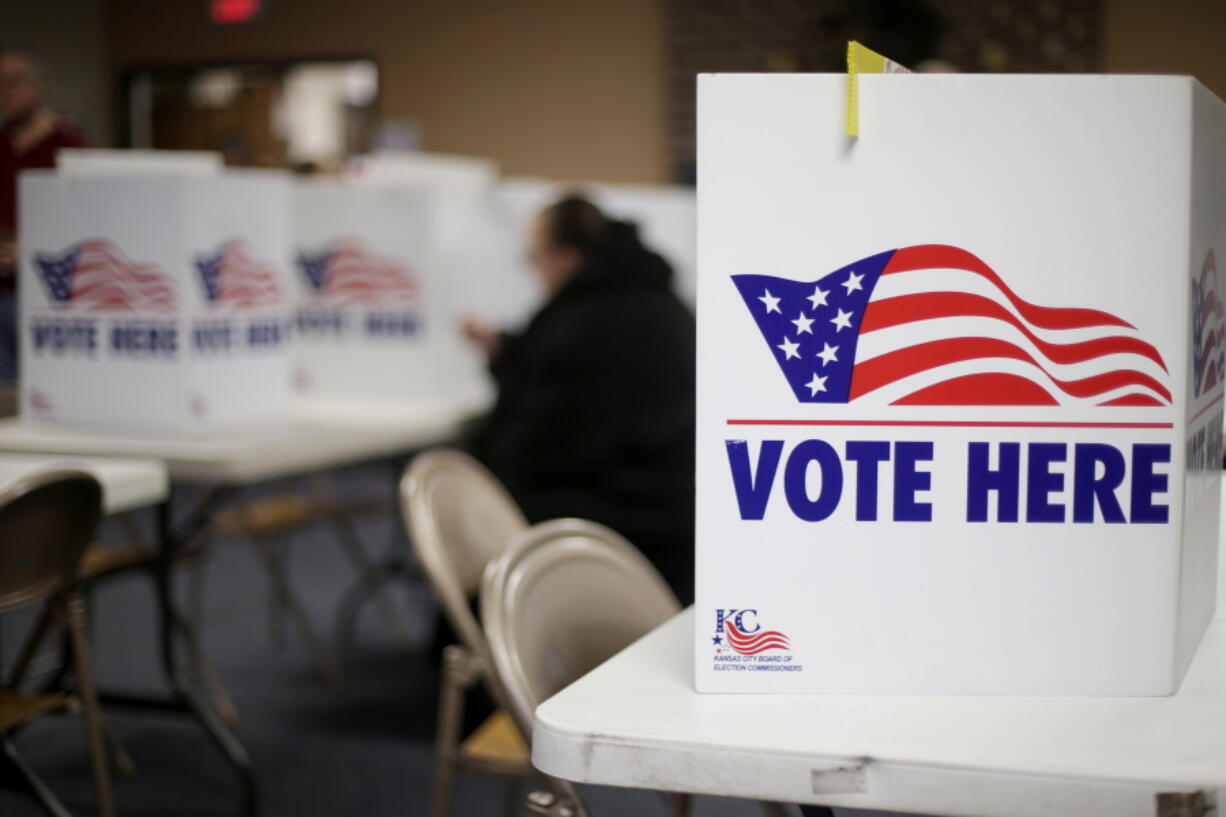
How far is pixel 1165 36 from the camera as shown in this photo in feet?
20.3

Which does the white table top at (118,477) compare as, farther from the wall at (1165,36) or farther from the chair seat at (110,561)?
the wall at (1165,36)

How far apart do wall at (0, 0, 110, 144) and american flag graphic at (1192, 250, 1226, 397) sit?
786cm

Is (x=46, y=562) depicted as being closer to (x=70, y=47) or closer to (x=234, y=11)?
(x=234, y=11)

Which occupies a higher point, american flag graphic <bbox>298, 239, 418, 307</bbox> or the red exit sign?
the red exit sign

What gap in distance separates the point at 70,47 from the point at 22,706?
7294 millimetres

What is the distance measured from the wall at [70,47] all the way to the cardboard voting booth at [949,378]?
25.6ft

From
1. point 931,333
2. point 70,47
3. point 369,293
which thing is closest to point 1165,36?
point 369,293

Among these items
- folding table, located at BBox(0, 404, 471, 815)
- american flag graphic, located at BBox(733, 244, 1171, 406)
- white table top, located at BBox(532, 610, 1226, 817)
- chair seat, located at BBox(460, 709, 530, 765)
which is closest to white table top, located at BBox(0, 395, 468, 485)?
folding table, located at BBox(0, 404, 471, 815)

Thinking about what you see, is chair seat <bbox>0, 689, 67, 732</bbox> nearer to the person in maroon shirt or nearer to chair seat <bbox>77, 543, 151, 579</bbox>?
chair seat <bbox>77, 543, 151, 579</bbox>

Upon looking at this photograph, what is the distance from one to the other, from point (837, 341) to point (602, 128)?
6.60 metres

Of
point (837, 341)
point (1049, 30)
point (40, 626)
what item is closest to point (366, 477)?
point (1049, 30)

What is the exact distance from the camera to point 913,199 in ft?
2.87

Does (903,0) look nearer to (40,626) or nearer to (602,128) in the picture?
(602,128)

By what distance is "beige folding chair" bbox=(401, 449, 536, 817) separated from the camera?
1644mm
